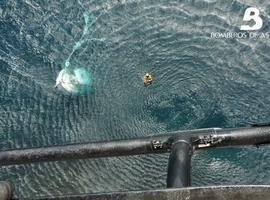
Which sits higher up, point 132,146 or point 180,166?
point 132,146

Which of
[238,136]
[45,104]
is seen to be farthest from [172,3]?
[238,136]

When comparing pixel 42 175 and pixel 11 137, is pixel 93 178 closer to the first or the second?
pixel 42 175

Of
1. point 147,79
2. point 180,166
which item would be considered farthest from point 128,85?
point 180,166

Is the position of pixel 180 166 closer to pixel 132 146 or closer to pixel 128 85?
pixel 132 146

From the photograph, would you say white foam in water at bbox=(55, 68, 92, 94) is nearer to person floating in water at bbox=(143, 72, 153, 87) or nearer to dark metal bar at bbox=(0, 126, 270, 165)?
person floating in water at bbox=(143, 72, 153, 87)

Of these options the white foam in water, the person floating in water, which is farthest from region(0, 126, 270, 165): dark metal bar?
the white foam in water

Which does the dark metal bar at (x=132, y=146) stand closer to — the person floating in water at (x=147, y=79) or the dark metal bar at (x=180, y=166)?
the dark metal bar at (x=180, y=166)

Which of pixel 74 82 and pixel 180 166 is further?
pixel 74 82

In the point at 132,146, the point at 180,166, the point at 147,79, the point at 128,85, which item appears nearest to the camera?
the point at 180,166
